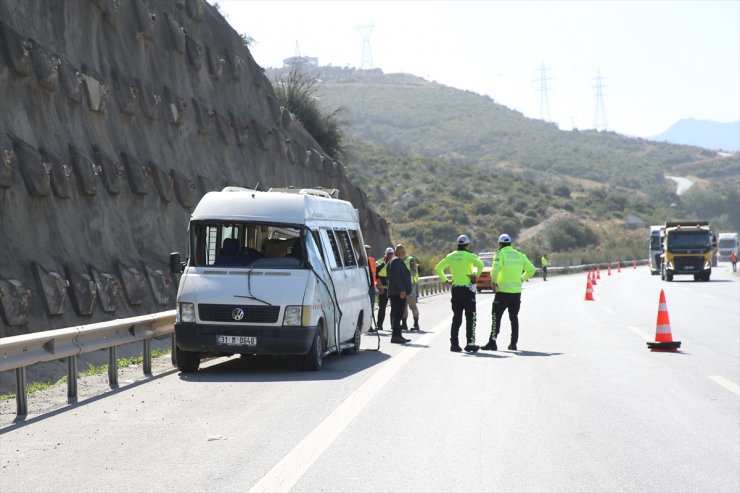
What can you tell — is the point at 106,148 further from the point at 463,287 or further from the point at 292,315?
the point at 292,315

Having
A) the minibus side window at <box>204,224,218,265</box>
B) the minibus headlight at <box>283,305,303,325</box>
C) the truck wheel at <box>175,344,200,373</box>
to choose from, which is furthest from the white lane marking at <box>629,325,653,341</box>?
the truck wheel at <box>175,344,200,373</box>

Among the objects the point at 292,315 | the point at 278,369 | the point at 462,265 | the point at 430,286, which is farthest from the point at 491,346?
the point at 430,286

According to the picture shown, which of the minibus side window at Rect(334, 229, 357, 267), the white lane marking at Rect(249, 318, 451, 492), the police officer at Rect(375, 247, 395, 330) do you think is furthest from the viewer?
the police officer at Rect(375, 247, 395, 330)

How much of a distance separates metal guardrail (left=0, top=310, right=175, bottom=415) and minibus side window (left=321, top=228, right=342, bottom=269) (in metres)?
2.56

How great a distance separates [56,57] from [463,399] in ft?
63.3

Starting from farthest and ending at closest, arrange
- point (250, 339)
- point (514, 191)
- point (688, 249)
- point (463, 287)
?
point (514, 191)
point (688, 249)
point (463, 287)
point (250, 339)

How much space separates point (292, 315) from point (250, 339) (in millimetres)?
640

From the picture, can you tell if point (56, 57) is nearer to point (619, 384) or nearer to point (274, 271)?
point (274, 271)

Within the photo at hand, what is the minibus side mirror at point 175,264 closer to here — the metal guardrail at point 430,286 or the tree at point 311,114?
the metal guardrail at point 430,286

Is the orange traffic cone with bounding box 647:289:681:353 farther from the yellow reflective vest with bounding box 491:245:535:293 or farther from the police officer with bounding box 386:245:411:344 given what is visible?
the police officer with bounding box 386:245:411:344

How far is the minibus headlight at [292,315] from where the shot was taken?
15.2 metres

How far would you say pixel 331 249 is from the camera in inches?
677

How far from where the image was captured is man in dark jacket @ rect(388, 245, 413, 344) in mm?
21188

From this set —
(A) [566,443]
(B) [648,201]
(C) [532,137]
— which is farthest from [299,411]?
(C) [532,137]
